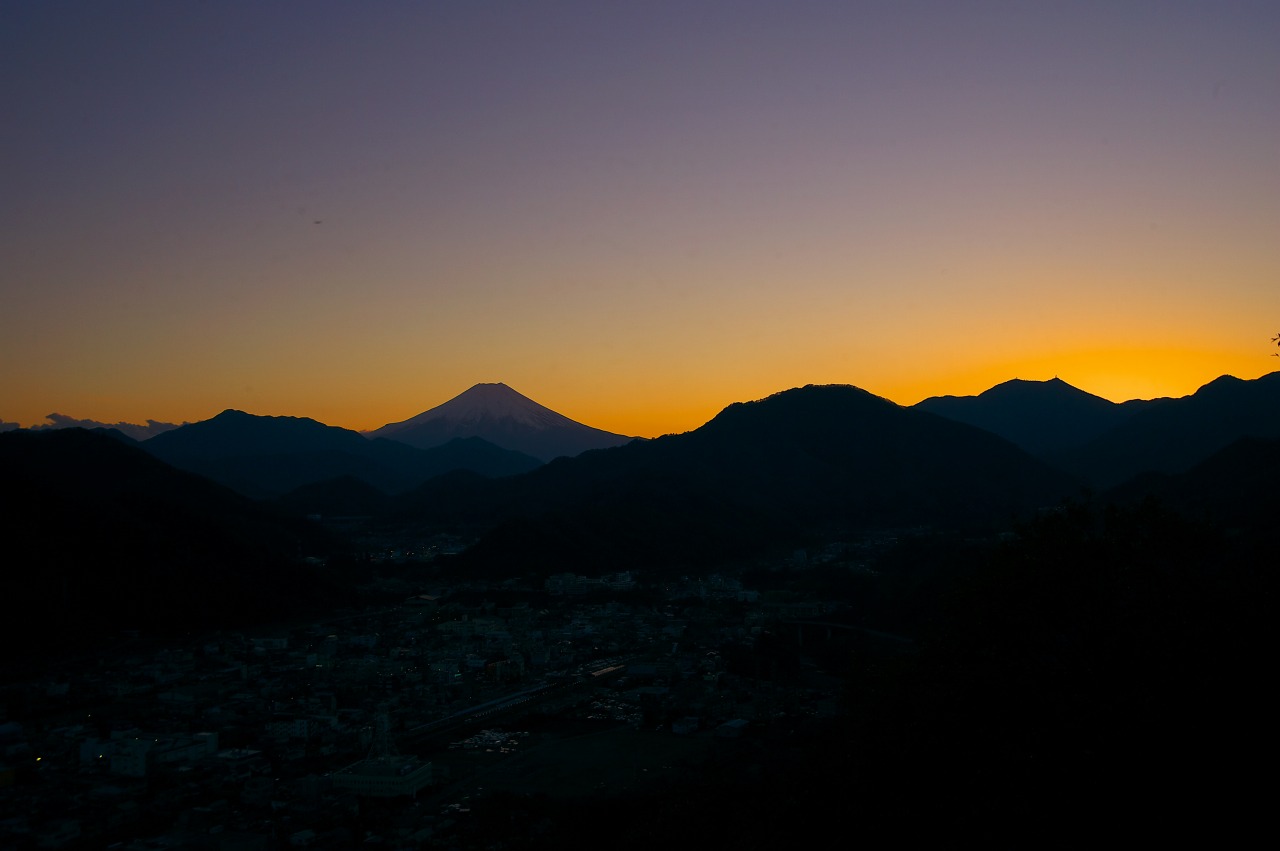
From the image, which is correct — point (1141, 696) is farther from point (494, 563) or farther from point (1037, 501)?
point (1037, 501)

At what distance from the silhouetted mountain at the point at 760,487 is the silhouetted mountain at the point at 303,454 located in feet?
82.4

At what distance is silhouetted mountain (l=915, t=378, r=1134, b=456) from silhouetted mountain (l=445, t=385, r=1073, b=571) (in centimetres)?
2502

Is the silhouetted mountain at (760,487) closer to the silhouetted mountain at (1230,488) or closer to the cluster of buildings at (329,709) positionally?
the silhouetted mountain at (1230,488)

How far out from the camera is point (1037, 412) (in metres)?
A: 88.7

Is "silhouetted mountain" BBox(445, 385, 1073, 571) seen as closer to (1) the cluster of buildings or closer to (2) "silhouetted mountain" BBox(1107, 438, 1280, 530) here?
(2) "silhouetted mountain" BBox(1107, 438, 1280, 530)

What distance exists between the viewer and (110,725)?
12484 mm

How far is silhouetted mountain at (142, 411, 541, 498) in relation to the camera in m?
79.6

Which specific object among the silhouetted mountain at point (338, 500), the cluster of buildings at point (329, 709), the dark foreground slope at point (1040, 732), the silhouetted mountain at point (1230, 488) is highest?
the silhouetted mountain at point (338, 500)

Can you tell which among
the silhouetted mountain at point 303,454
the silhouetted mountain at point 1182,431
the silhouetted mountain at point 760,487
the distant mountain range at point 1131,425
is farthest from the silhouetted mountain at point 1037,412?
the silhouetted mountain at point 303,454

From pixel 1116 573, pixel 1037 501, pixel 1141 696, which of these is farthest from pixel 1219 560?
pixel 1037 501

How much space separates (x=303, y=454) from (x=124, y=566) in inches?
2632

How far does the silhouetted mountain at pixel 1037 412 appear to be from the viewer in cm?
8394

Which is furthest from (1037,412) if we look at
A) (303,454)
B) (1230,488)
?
(303,454)

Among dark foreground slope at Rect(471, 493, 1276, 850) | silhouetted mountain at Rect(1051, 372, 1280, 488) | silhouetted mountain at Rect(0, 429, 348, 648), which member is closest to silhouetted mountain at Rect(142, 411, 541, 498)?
silhouetted mountain at Rect(0, 429, 348, 648)
